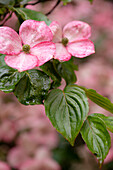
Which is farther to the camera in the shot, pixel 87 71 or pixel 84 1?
pixel 84 1

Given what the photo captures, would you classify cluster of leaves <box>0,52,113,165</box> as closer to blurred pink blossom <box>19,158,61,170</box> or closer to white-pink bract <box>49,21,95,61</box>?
white-pink bract <box>49,21,95,61</box>

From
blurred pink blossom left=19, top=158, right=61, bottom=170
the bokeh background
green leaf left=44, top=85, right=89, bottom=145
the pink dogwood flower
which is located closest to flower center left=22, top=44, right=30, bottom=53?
the pink dogwood flower

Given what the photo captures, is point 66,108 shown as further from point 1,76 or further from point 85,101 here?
point 1,76

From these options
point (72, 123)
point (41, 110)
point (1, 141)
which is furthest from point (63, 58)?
point (41, 110)

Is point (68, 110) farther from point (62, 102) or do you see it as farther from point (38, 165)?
point (38, 165)

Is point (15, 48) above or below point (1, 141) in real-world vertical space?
above

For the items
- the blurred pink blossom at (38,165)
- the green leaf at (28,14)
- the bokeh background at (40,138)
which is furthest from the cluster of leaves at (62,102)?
the blurred pink blossom at (38,165)
